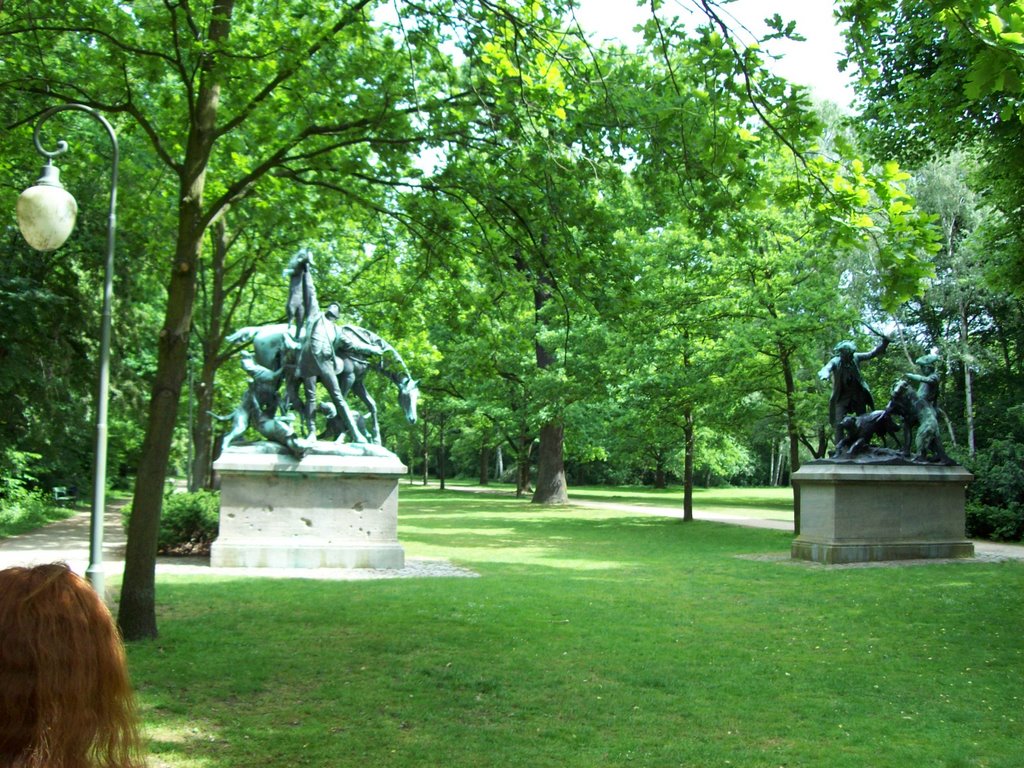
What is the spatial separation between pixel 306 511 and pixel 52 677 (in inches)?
555

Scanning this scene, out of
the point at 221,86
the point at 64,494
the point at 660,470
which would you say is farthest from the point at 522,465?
the point at 221,86

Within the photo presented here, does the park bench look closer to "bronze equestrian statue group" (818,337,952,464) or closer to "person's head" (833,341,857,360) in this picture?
"bronze equestrian statue group" (818,337,952,464)

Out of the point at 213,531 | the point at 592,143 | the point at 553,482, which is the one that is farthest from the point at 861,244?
the point at 553,482

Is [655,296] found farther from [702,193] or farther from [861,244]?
[861,244]

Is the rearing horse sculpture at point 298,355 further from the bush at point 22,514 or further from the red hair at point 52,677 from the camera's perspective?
the red hair at point 52,677

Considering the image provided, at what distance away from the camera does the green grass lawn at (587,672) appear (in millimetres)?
5938

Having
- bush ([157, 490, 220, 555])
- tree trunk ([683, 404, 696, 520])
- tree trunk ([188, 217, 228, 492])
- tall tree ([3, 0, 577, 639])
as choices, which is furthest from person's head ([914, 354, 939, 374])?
tree trunk ([188, 217, 228, 492])

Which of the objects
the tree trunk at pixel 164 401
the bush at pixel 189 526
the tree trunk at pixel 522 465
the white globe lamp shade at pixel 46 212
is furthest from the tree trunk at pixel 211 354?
the tree trunk at pixel 522 465

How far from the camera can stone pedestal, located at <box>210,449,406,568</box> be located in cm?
1509

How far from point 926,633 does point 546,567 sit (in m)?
7.01

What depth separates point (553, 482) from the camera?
36438mm

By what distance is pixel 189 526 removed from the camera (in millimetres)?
16797

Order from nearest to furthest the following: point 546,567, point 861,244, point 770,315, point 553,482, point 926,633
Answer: point 861,244 < point 926,633 < point 546,567 < point 770,315 < point 553,482

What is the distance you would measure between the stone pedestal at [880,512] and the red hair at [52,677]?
651 inches
